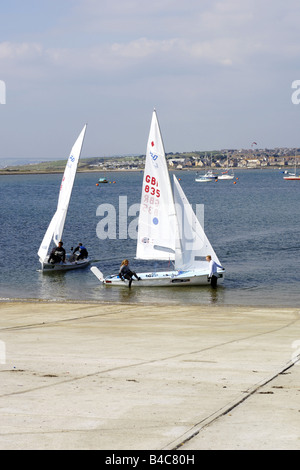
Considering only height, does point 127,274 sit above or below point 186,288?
above

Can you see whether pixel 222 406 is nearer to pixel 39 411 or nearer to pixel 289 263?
pixel 39 411

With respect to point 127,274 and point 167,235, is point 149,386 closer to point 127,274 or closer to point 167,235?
point 127,274

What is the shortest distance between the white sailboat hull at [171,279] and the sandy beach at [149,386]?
37.5ft

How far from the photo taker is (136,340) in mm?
16984

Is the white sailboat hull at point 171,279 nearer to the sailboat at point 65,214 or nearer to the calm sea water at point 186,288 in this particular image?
the calm sea water at point 186,288

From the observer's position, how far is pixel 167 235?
33.0 meters

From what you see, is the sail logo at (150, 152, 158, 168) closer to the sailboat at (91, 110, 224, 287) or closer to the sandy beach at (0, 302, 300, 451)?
the sailboat at (91, 110, 224, 287)

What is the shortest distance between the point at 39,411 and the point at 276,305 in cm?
1858

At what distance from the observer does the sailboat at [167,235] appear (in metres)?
32.1

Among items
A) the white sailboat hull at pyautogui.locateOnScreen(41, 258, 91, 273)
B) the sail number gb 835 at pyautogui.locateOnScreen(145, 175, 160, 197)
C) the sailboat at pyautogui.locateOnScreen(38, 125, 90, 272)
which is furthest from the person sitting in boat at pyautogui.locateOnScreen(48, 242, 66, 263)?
the sail number gb 835 at pyautogui.locateOnScreen(145, 175, 160, 197)

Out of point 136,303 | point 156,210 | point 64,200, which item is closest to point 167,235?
point 156,210

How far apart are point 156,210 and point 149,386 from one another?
70.9 feet

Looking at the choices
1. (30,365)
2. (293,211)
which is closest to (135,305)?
(30,365)

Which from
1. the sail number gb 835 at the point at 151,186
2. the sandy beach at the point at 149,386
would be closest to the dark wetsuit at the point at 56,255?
the sail number gb 835 at the point at 151,186
